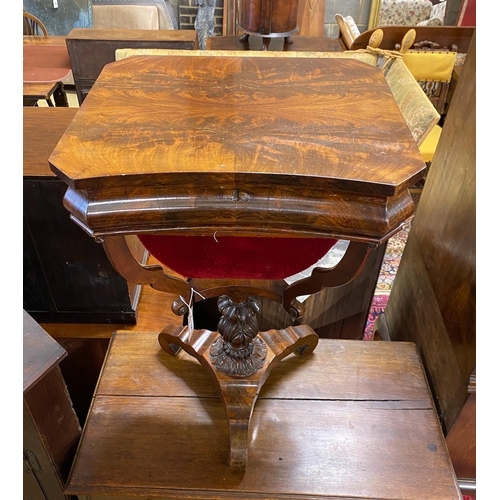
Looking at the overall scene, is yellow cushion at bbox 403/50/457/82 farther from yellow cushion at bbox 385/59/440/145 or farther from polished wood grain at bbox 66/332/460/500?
polished wood grain at bbox 66/332/460/500

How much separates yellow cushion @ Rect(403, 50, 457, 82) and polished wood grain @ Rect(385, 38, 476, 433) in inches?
64.9

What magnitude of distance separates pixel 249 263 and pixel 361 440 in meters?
0.52

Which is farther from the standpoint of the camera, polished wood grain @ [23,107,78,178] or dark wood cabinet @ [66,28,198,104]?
dark wood cabinet @ [66,28,198,104]

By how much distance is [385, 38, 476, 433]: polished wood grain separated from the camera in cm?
94

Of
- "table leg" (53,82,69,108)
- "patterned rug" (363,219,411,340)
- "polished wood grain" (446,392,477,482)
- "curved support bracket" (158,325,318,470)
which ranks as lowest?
"patterned rug" (363,219,411,340)

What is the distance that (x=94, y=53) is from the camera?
101 inches

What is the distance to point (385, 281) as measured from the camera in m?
2.15

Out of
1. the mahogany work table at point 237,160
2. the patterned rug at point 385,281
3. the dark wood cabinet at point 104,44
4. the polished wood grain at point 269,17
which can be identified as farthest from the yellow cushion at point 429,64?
the mahogany work table at point 237,160

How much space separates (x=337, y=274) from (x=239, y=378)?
35cm

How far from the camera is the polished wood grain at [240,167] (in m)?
0.56

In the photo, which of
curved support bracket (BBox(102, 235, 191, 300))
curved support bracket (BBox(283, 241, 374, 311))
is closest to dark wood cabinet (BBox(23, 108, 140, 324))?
curved support bracket (BBox(102, 235, 191, 300))

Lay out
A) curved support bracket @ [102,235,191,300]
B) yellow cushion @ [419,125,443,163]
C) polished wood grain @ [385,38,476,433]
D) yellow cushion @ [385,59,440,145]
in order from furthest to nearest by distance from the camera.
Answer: yellow cushion @ [419,125,443,163] < yellow cushion @ [385,59,440,145] < polished wood grain @ [385,38,476,433] < curved support bracket @ [102,235,191,300]

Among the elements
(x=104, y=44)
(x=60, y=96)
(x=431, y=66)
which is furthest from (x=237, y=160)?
(x=60, y=96)

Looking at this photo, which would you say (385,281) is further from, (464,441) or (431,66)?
(431,66)
